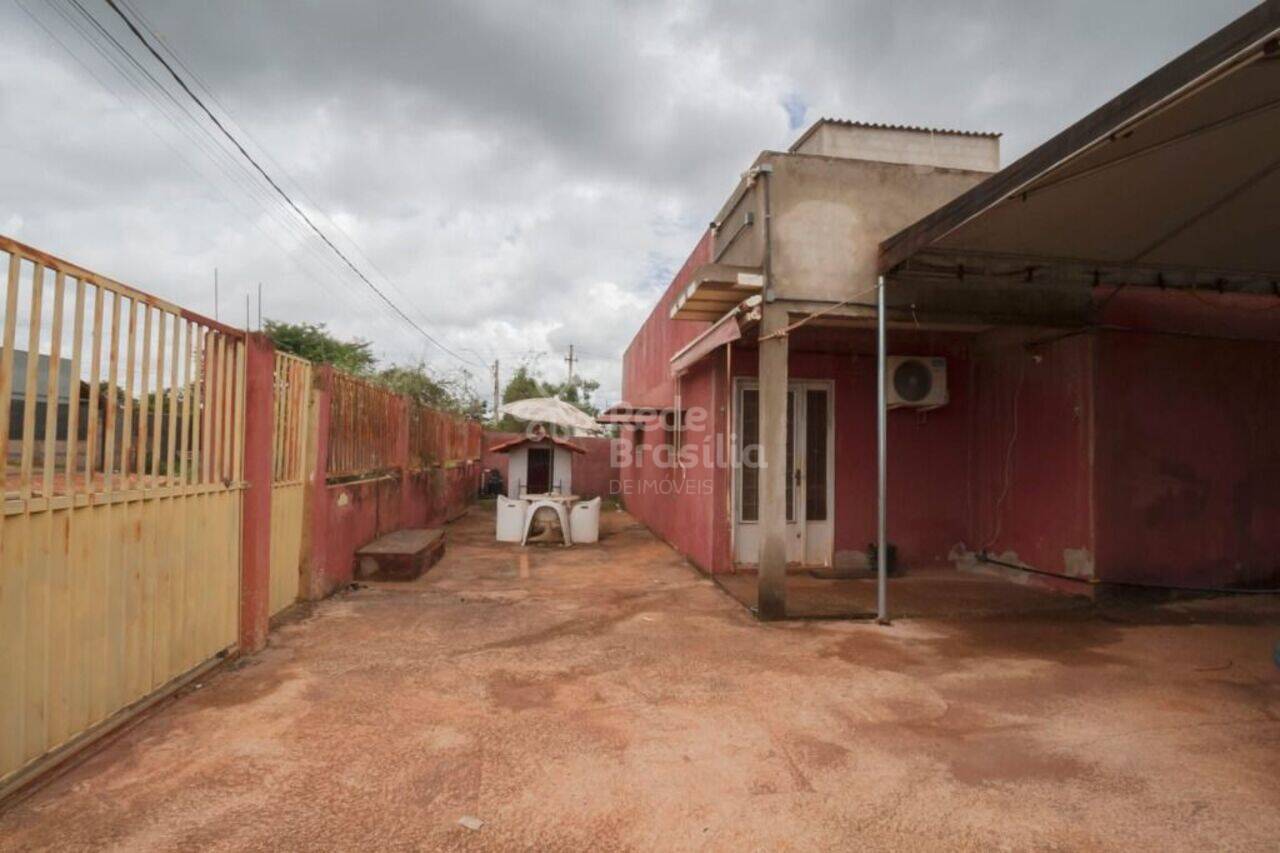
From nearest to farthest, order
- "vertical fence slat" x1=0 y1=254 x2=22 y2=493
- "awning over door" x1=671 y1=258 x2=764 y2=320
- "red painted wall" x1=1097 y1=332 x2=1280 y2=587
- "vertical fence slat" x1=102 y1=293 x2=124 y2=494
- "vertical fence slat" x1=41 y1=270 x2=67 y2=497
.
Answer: "vertical fence slat" x1=0 y1=254 x2=22 y2=493 < "vertical fence slat" x1=41 y1=270 x2=67 y2=497 < "vertical fence slat" x1=102 y1=293 x2=124 y2=494 < "awning over door" x1=671 y1=258 x2=764 y2=320 < "red painted wall" x1=1097 y1=332 x2=1280 y2=587

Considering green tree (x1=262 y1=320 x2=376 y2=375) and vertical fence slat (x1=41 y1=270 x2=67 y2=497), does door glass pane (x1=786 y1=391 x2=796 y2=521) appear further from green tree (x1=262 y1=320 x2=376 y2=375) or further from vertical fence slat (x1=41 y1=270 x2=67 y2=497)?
green tree (x1=262 y1=320 x2=376 y2=375)

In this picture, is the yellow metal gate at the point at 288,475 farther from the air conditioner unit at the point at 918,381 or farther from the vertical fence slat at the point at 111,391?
the air conditioner unit at the point at 918,381

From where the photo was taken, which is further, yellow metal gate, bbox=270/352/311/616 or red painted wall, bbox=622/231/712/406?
red painted wall, bbox=622/231/712/406

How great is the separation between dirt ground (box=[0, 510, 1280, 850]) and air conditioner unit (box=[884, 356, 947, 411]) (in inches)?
111

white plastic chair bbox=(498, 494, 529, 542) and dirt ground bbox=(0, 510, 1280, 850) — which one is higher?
white plastic chair bbox=(498, 494, 529, 542)

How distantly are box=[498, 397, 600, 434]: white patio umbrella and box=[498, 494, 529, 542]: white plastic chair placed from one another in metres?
1.67

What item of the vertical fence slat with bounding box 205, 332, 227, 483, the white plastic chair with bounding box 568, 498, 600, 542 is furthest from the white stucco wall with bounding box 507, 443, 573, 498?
the vertical fence slat with bounding box 205, 332, 227, 483

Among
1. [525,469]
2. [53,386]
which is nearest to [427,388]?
[525,469]

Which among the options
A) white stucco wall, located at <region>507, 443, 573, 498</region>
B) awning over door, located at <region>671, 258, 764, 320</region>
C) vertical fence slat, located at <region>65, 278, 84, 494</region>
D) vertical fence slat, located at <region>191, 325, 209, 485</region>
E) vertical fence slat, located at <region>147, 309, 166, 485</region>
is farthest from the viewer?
white stucco wall, located at <region>507, 443, 573, 498</region>

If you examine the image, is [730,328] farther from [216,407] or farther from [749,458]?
[216,407]

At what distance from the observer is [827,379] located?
785 cm

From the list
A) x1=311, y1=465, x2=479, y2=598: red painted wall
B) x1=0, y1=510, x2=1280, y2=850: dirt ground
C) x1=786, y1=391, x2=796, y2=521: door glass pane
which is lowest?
x1=0, y1=510, x2=1280, y2=850: dirt ground

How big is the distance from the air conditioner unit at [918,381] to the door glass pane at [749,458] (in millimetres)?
1511

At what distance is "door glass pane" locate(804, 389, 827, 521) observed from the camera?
785 centimetres
